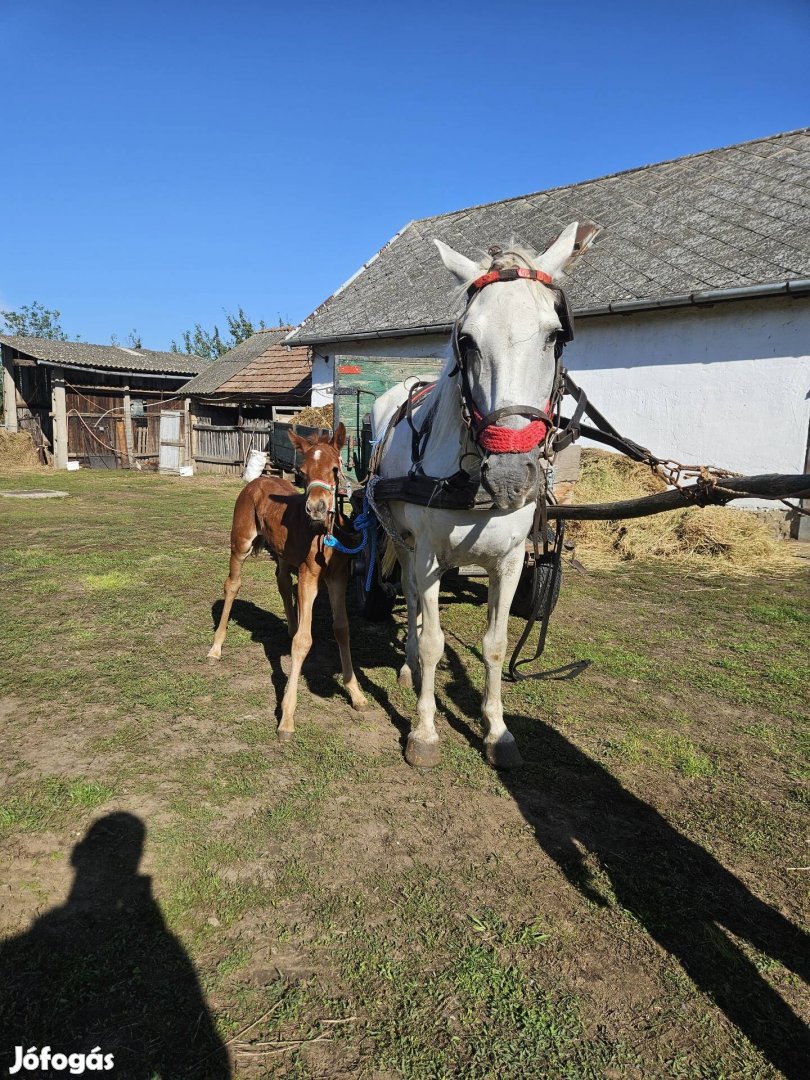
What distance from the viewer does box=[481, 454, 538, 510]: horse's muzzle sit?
2361 millimetres

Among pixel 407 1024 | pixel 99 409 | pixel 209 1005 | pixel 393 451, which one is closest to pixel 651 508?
pixel 393 451

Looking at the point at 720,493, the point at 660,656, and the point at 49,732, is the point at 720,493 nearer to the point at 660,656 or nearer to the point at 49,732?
the point at 660,656

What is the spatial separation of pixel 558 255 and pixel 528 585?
9.55 feet

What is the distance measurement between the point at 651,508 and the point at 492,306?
121cm

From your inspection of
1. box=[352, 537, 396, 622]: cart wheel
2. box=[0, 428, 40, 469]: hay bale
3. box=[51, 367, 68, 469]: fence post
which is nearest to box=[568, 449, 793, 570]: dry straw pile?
box=[352, 537, 396, 622]: cart wheel

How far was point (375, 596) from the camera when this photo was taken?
5.63 m

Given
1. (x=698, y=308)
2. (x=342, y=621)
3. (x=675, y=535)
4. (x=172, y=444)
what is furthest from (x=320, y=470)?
(x=172, y=444)

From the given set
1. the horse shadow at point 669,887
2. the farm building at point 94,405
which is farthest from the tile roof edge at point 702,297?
the farm building at point 94,405

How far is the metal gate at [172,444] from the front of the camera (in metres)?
21.7

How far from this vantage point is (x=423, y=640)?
359 centimetres

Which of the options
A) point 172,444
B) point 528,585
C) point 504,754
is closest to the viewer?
point 504,754

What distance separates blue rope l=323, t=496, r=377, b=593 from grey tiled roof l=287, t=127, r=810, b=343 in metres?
4.19

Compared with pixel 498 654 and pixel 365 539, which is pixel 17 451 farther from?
pixel 498 654

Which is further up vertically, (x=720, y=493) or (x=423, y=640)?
(x=720, y=493)
